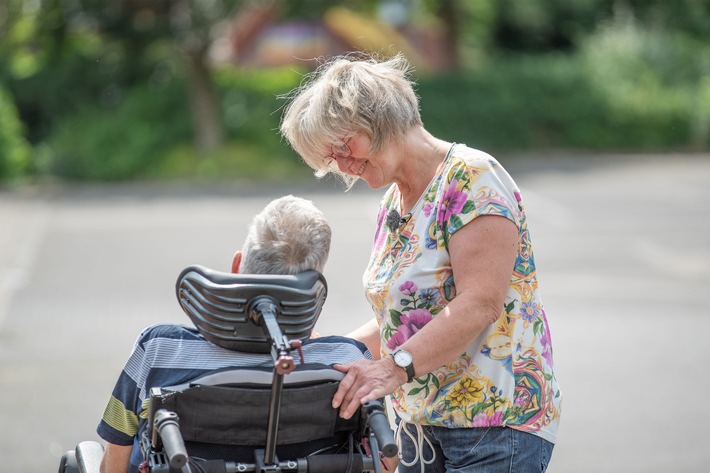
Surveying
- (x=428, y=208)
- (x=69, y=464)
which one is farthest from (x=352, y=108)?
(x=69, y=464)

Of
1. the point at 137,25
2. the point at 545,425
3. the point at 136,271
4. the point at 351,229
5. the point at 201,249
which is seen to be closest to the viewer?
the point at 545,425

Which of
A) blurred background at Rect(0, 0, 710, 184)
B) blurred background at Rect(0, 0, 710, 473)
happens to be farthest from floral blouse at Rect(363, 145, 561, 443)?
blurred background at Rect(0, 0, 710, 184)

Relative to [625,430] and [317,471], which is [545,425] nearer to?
[317,471]

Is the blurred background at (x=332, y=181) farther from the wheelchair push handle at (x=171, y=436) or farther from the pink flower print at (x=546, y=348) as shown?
the wheelchair push handle at (x=171, y=436)

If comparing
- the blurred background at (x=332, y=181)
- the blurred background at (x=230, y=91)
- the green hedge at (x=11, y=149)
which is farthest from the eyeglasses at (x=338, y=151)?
the green hedge at (x=11, y=149)

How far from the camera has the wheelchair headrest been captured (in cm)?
239

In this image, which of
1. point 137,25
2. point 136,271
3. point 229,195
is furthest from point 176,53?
point 136,271

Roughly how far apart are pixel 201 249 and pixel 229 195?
5.83m

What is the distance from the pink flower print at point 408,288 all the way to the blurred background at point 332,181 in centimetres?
120

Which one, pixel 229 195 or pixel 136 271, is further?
pixel 229 195

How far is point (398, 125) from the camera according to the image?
→ 2.67 m

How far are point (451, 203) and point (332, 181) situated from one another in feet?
56.4

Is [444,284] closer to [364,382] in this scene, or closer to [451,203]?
[451,203]

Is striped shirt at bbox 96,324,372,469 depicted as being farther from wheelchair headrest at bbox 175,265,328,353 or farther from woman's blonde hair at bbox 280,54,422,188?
woman's blonde hair at bbox 280,54,422,188
